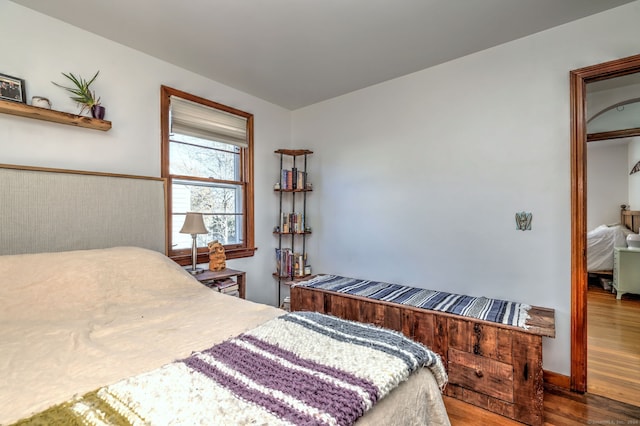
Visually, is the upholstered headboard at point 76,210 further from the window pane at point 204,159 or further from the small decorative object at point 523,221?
the small decorative object at point 523,221

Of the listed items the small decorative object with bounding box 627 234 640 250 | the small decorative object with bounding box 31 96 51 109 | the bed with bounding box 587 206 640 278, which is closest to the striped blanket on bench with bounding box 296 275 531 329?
the small decorative object with bounding box 31 96 51 109

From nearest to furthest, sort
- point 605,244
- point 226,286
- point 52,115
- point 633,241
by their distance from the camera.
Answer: point 52,115
point 226,286
point 633,241
point 605,244

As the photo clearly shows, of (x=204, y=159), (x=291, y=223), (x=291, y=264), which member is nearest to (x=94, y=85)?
(x=204, y=159)

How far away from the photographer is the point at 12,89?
1.74 metres

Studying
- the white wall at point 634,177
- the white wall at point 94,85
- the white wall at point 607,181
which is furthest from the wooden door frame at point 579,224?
the white wall at point 607,181

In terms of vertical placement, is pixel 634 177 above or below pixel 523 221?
above

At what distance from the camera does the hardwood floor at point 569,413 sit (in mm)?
1638

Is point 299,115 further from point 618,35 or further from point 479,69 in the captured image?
point 618,35

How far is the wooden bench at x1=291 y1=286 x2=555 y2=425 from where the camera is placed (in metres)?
1.63

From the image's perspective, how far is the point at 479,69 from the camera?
2.31 m

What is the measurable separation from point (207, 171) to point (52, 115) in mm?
1218

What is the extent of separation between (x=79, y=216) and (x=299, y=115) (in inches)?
98.6

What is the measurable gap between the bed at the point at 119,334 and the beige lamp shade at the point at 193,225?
48 cm

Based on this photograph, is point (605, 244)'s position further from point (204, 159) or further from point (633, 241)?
point (204, 159)
